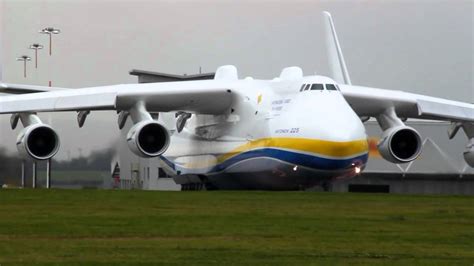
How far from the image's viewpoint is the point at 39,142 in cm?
3069

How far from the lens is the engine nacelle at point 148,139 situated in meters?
30.6

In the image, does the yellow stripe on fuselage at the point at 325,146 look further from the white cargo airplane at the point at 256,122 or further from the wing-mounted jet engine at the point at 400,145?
the wing-mounted jet engine at the point at 400,145

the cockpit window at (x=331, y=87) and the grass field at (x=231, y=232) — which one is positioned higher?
the grass field at (x=231, y=232)

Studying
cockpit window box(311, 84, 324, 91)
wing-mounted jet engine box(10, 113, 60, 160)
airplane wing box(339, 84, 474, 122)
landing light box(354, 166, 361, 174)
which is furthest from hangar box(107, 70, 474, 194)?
landing light box(354, 166, 361, 174)

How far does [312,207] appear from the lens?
1970 cm

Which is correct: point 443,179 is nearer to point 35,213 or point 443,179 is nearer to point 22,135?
point 22,135

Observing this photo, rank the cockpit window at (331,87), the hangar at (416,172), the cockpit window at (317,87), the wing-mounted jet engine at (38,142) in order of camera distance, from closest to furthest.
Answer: the wing-mounted jet engine at (38,142), the cockpit window at (317,87), the cockpit window at (331,87), the hangar at (416,172)

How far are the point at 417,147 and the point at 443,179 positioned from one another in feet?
45.9

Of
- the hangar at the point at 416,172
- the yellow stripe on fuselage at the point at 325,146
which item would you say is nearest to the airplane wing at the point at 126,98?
the yellow stripe on fuselage at the point at 325,146

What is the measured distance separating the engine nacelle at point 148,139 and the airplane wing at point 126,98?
1934 mm

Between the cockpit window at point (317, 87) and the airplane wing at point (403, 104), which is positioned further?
the airplane wing at point (403, 104)

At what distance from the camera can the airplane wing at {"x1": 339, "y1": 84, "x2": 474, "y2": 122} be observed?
3481cm

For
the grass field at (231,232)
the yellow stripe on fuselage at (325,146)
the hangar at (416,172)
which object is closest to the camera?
the grass field at (231,232)

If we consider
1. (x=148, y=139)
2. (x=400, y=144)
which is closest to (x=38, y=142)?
(x=148, y=139)
